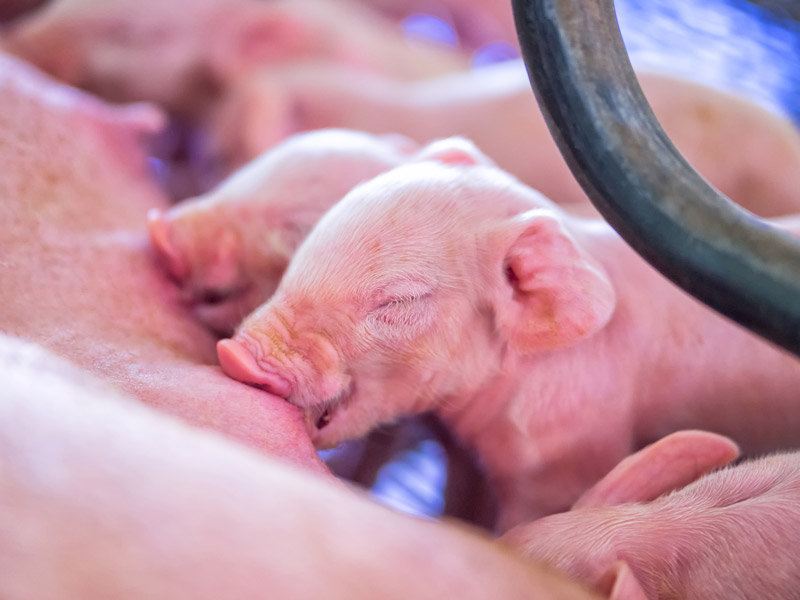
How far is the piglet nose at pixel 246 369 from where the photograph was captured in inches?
38.1

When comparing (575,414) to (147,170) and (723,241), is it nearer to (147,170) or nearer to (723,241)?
(723,241)

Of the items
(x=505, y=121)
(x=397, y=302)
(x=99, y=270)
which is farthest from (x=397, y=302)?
(x=505, y=121)

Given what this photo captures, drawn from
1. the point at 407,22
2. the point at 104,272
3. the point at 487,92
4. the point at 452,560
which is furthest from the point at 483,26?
the point at 452,560

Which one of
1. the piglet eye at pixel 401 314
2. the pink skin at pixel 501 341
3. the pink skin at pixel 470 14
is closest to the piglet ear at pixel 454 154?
the pink skin at pixel 501 341

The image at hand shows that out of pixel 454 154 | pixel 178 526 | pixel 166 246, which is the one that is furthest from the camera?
pixel 166 246

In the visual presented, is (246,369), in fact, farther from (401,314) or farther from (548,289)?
(548,289)

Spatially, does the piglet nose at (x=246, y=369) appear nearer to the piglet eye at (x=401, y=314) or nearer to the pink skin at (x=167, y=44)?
the piglet eye at (x=401, y=314)

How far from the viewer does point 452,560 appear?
0.64m

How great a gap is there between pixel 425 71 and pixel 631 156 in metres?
1.94

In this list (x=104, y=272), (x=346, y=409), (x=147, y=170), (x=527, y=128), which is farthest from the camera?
(x=527, y=128)

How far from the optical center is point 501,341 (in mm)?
1082

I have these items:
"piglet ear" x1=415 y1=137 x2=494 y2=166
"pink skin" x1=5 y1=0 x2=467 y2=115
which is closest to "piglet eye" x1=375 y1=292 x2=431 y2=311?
"piglet ear" x1=415 y1=137 x2=494 y2=166

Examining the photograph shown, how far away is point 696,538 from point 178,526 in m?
0.61

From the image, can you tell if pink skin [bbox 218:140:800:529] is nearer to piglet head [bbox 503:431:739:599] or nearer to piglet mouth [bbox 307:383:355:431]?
piglet mouth [bbox 307:383:355:431]
